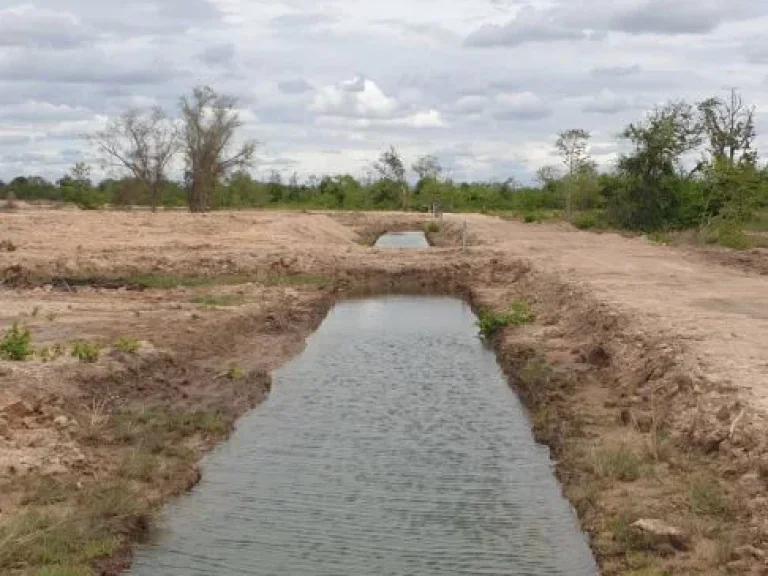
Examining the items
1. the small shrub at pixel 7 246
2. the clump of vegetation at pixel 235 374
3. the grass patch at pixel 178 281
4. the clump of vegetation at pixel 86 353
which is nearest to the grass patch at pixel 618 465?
the clump of vegetation at pixel 235 374

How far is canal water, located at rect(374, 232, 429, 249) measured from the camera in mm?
56672

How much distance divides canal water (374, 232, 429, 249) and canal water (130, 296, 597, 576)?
121 feet

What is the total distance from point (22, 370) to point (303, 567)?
660cm

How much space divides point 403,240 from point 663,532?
2151 inches

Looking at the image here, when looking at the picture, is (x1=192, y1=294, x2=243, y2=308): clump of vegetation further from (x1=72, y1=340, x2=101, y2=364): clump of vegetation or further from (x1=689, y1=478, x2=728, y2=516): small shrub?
(x1=689, y1=478, x2=728, y2=516): small shrub

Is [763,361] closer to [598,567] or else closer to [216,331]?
[598,567]

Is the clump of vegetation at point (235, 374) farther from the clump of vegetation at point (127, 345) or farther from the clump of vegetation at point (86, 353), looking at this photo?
the clump of vegetation at point (86, 353)

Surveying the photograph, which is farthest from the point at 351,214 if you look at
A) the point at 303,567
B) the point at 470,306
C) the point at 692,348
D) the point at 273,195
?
the point at 303,567

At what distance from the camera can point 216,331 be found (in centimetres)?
2109

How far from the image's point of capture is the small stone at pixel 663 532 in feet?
29.6

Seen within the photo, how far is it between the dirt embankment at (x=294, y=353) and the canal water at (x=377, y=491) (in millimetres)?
407

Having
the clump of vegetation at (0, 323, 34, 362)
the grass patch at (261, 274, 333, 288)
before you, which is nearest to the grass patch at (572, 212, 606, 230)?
the grass patch at (261, 274, 333, 288)

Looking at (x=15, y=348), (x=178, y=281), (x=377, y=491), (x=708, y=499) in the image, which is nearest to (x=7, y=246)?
(x=178, y=281)

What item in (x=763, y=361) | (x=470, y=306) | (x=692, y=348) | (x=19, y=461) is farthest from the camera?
(x=470, y=306)
